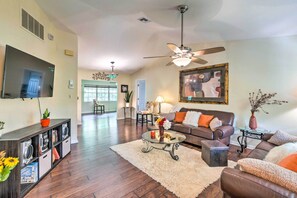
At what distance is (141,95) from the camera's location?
7.74m

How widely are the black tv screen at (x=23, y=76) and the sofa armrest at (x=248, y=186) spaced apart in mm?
2798

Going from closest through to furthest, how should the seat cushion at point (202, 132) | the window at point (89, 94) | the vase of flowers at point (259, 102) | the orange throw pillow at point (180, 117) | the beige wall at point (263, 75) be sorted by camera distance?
1. the beige wall at point (263, 75)
2. the vase of flowers at point (259, 102)
3. the seat cushion at point (202, 132)
4. the orange throw pillow at point (180, 117)
5. the window at point (89, 94)

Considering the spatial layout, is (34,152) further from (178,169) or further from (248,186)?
(248,186)

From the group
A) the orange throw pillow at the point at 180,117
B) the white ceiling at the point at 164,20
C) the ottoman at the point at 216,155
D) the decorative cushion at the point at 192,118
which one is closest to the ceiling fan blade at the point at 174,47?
the white ceiling at the point at 164,20

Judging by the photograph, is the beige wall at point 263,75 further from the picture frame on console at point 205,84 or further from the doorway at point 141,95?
the doorway at point 141,95

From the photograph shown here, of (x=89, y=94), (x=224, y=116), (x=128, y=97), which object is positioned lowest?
(x=224, y=116)

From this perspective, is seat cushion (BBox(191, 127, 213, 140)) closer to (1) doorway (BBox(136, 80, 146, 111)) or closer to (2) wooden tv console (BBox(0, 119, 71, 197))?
(2) wooden tv console (BBox(0, 119, 71, 197))

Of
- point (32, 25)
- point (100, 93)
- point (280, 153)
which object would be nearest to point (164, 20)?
point (32, 25)

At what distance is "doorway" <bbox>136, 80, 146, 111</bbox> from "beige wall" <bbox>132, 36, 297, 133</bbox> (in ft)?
11.5

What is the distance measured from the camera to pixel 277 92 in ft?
11.0

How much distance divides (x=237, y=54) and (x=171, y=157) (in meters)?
3.21

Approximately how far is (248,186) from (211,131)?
2.52 m

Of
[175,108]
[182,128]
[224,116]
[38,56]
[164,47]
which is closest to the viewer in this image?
[38,56]

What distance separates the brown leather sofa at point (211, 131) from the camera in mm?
3426
